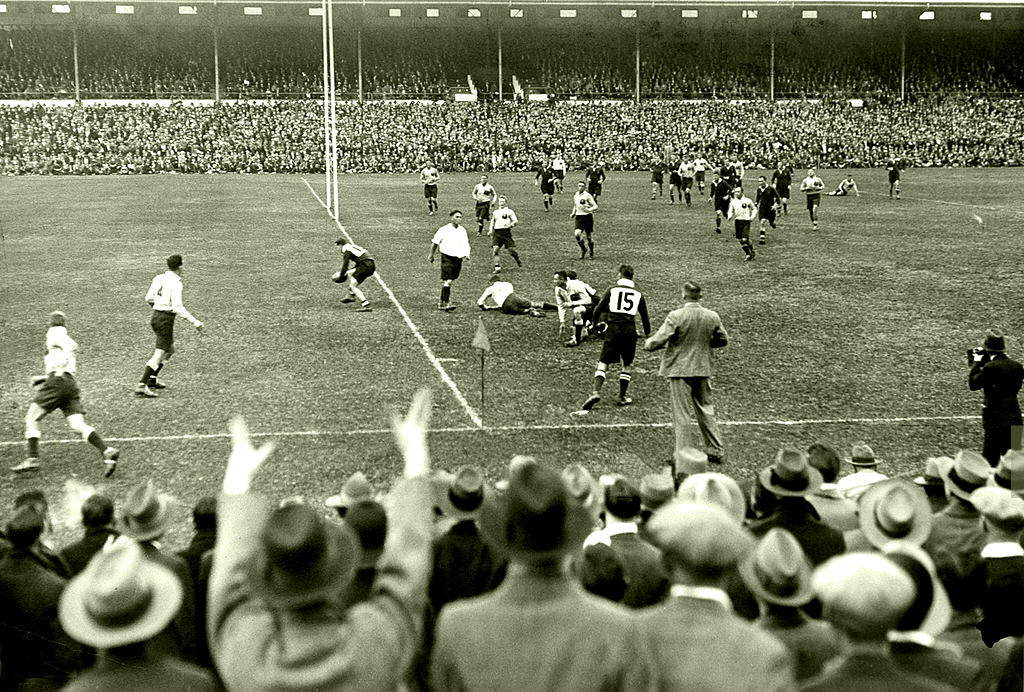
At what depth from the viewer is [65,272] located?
24.9 m

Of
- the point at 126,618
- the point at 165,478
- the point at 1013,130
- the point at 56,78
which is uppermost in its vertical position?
the point at 56,78

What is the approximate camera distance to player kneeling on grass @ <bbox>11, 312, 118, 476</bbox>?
11.3m

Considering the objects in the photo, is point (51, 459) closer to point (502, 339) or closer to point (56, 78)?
point (502, 339)

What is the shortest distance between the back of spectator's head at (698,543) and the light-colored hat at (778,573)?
1.29 feet

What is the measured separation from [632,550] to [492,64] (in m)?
68.9

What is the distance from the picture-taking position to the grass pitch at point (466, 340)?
12141 millimetres

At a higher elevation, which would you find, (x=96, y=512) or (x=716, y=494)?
(x=716, y=494)

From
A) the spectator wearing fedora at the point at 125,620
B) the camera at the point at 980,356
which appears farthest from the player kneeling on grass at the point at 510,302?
the spectator wearing fedora at the point at 125,620

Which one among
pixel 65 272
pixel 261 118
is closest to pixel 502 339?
pixel 65 272

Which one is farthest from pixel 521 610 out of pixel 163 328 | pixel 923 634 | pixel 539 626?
pixel 163 328

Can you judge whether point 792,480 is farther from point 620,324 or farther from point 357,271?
point 357,271

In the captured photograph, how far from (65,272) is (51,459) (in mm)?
14317

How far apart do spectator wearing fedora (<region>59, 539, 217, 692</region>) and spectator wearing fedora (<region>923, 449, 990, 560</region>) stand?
3.85 meters

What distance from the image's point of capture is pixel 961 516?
6195 millimetres
